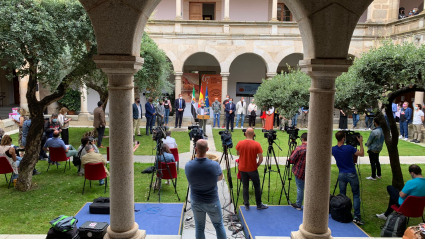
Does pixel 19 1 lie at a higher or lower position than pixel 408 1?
lower

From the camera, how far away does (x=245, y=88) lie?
22.4 meters

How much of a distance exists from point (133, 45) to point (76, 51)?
479 cm

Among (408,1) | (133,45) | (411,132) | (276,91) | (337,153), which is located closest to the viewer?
(133,45)

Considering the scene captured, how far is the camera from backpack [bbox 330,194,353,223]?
19.5 feet

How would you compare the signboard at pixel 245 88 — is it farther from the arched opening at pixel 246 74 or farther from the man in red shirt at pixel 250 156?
the man in red shirt at pixel 250 156

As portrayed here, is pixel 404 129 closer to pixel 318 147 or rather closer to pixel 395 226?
pixel 395 226

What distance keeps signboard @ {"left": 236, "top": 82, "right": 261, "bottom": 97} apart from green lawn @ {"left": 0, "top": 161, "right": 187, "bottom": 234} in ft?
45.6

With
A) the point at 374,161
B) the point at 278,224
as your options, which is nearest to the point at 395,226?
the point at 278,224

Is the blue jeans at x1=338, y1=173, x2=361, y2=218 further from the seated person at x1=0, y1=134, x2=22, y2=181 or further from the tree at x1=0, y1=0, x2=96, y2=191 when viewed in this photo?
the seated person at x1=0, y1=134, x2=22, y2=181

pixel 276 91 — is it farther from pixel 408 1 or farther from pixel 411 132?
pixel 408 1

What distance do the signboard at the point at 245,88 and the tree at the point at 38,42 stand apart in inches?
593

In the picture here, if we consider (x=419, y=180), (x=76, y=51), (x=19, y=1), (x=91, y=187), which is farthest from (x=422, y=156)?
(x=19, y=1)

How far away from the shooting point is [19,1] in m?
6.71

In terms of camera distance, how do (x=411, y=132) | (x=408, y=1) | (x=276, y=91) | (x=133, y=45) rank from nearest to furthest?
(x=133, y=45), (x=276, y=91), (x=411, y=132), (x=408, y=1)
